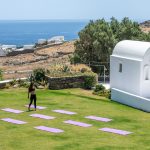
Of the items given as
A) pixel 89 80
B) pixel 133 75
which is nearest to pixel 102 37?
pixel 89 80

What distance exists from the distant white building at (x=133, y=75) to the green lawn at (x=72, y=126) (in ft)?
2.44

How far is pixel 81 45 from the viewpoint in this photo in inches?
1759

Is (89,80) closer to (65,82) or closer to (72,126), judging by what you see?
(65,82)

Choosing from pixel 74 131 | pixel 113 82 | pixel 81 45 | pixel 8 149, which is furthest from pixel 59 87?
pixel 8 149

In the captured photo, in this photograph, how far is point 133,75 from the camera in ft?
106

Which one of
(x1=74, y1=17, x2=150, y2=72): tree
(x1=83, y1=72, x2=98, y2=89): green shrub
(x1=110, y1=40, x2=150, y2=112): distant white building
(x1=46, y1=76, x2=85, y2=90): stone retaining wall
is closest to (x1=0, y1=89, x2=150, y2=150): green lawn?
(x1=110, y1=40, x2=150, y2=112): distant white building

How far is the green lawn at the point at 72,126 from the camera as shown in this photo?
70.0 ft

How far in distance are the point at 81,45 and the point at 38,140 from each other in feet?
77.5

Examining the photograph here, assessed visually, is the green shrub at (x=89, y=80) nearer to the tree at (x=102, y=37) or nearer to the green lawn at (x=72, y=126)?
the green lawn at (x=72, y=126)

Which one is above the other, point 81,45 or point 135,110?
point 81,45

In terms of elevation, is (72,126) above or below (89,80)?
below

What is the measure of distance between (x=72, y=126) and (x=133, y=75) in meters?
9.06

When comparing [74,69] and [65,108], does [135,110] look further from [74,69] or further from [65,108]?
[74,69]

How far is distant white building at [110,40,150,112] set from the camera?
31.4 meters
